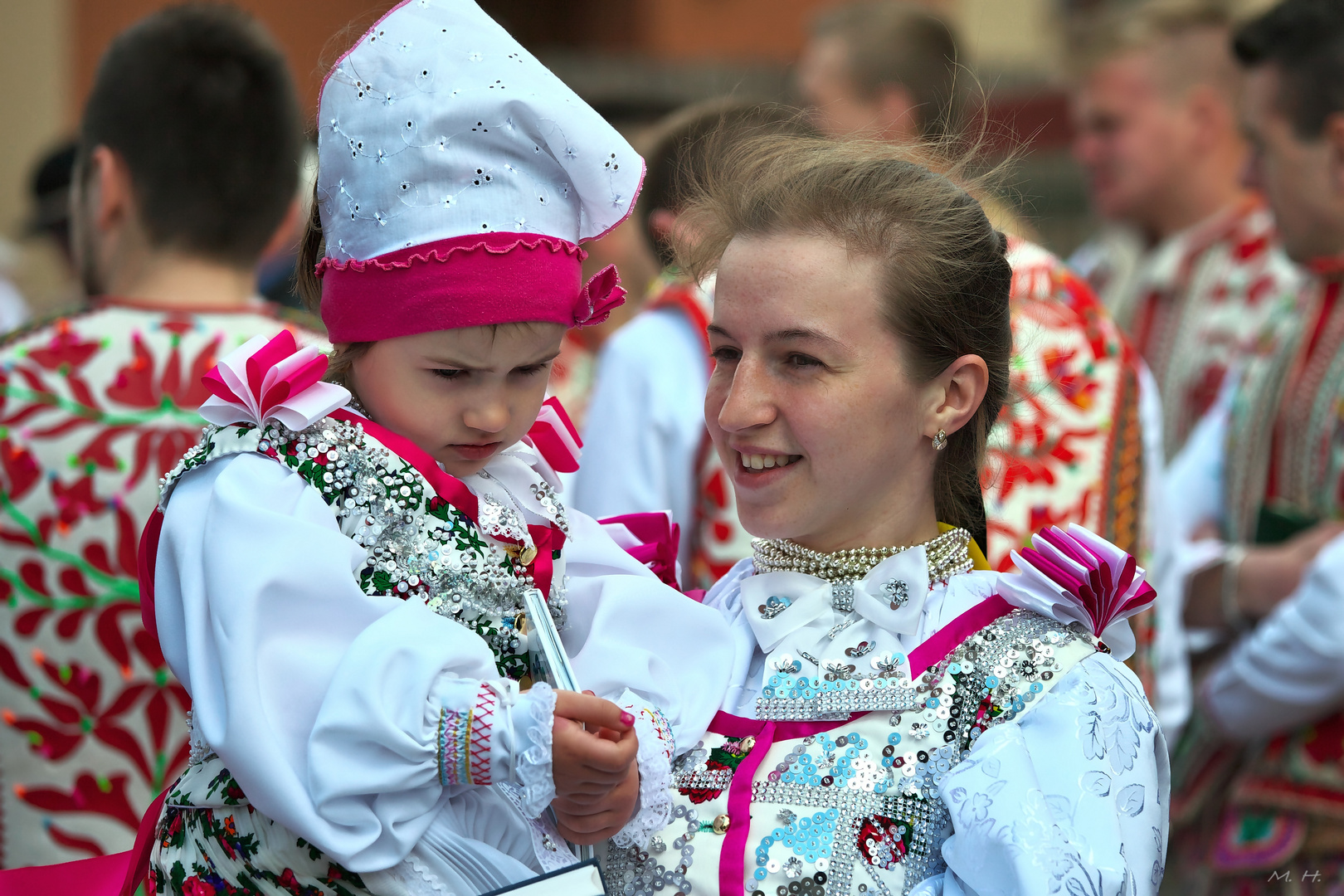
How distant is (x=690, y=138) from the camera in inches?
115

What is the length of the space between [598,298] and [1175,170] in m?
4.39

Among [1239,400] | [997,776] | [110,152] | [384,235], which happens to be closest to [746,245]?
[384,235]

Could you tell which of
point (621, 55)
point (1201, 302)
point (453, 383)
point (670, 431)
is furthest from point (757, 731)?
point (621, 55)

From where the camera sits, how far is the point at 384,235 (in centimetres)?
185

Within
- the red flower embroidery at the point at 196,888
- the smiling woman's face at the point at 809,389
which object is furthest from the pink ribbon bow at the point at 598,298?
A: the red flower embroidery at the point at 196,888

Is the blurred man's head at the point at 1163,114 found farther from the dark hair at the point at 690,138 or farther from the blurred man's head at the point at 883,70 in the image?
the dark hair at the point at 690,138

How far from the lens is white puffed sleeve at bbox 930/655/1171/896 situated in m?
1.61

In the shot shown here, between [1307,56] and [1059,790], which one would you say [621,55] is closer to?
[1307,56]

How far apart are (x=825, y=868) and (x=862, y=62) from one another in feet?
8.10

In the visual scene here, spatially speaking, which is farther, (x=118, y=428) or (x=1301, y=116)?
(x=1301, y=116)

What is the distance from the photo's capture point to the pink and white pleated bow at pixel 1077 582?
1.81 metres

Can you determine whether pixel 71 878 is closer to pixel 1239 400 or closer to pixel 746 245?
pixel 746 245

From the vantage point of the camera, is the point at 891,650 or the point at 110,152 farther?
the point at 110,152

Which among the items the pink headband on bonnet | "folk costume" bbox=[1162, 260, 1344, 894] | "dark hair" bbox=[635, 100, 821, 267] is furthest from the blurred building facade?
the pink headband on bonnet
